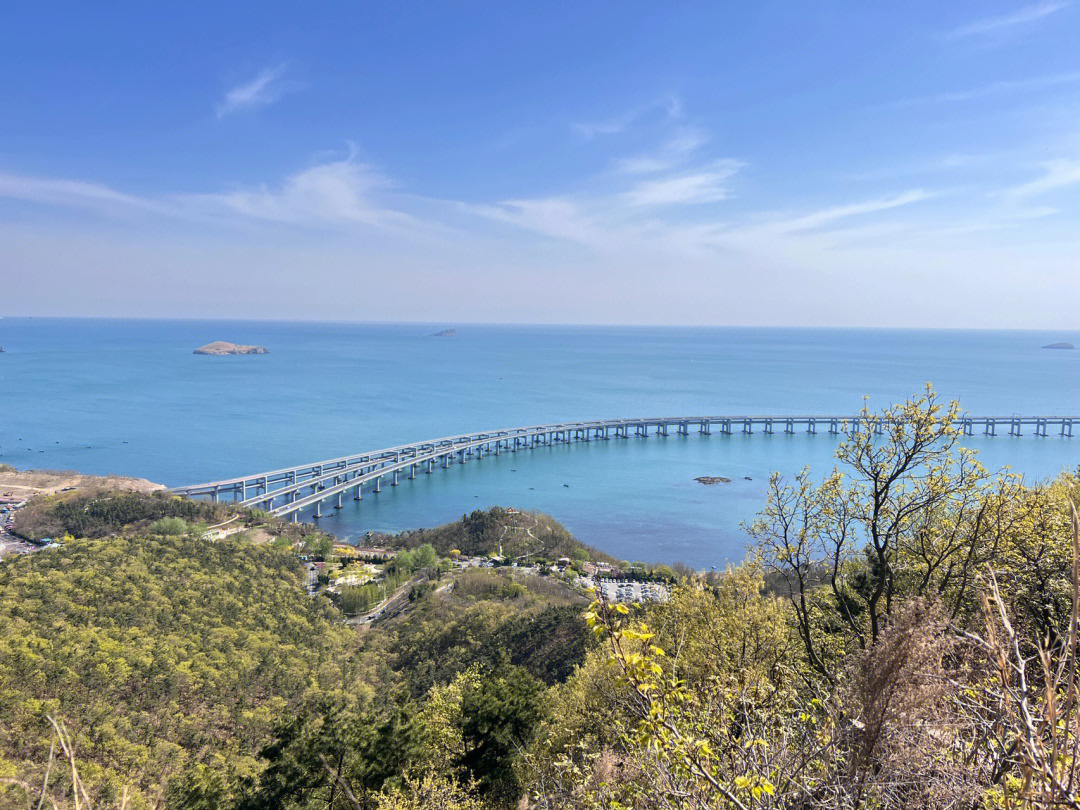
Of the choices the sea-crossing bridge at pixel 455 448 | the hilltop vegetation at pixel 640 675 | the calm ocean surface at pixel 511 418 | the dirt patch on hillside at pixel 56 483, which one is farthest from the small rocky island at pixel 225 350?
the hilltop vegetation at pixel 640 675

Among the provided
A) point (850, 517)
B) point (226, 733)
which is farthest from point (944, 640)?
point (226, 733)

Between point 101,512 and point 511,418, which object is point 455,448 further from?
point 101,512

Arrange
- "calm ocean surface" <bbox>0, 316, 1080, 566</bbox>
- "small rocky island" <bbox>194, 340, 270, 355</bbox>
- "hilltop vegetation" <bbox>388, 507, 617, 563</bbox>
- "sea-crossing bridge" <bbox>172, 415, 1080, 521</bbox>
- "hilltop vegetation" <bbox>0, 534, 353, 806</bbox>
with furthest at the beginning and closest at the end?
"small rocky island" <bbox>194, 340, 270, 355</bbox> → "calm ocean surface" <bbox>0, 316, 1080, 566</bbox> → "sea-crossing bridge" <bbox>172, 415, 1080, 521</bbox> → "hilltop vegetation" <bbox>388, 507, 617, 563</bbox> → "hilltop vegetation" <bbox>0, 534, 353, 806</bbox>

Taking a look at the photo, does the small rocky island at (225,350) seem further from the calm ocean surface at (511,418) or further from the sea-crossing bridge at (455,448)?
the sea-crossing bridge at (455,448)

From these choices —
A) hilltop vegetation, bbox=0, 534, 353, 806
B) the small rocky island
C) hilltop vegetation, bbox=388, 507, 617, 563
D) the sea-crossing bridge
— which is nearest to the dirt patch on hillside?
the sea-crossing bridge

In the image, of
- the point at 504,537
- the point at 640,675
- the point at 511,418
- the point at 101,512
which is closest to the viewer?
the point at 640,675

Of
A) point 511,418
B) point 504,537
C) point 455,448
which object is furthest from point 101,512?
point 511,418

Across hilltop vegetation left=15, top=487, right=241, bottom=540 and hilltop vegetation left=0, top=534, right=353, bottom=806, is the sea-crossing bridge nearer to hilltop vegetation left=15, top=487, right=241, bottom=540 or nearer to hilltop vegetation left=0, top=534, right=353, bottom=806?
hilltop vegetation left=15, top=487, right=241, bottom=540
